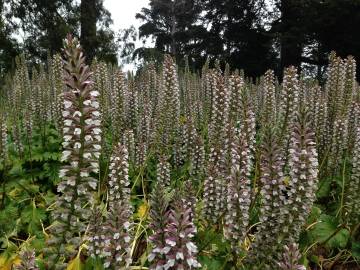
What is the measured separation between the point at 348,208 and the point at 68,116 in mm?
3259

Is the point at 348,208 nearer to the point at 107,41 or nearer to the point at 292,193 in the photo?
the point at 292,193

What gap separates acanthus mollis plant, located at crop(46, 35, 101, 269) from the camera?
7.43 feet

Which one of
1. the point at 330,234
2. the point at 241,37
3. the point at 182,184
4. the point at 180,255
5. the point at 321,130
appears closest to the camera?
the point at 180,255

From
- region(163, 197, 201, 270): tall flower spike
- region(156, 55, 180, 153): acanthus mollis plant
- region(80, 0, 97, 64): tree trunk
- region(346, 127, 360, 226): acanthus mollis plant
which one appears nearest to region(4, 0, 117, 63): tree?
region(80, 0, 97, 64): tree trunk

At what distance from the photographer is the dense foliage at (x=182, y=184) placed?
233 centimetres

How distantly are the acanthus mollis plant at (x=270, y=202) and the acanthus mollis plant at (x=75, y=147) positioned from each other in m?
1.36

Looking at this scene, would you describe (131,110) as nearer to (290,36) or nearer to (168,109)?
(168,109)

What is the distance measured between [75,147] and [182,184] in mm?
2521

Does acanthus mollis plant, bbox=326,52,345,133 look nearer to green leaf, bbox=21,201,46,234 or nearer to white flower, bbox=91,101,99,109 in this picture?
green leaf, bbox=21,201,46,234

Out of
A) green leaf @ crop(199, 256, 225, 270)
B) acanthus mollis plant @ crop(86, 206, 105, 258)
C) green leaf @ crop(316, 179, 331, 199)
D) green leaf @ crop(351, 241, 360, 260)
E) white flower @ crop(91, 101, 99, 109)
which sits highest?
white flower @ crop(91, 101, 99, 109)

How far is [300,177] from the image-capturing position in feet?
10.2

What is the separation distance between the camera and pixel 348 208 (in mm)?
4387

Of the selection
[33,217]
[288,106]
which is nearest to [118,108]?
[33,217]

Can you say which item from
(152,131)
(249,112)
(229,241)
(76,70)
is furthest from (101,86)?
(76,70)
